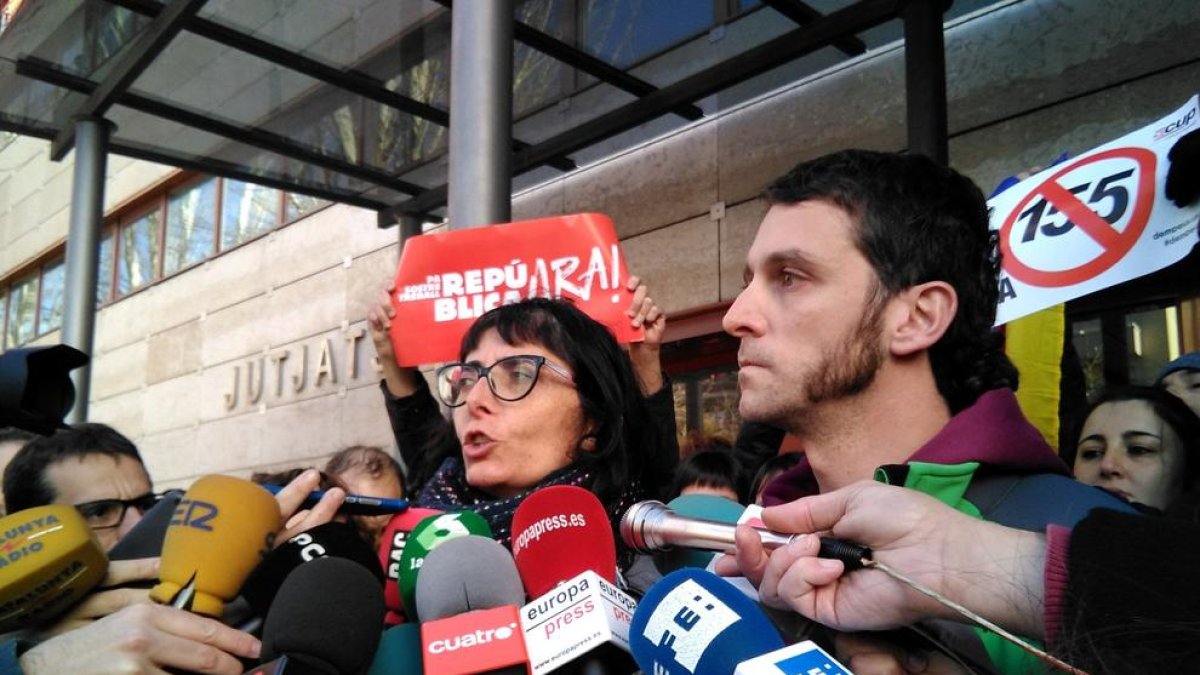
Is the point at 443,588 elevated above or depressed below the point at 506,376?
below

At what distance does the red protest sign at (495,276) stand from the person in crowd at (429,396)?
40mm

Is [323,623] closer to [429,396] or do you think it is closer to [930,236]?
[930,236]

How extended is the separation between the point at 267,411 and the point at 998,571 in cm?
893

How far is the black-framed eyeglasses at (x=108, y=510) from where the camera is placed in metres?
2.25

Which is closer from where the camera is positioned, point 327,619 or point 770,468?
point 327,619

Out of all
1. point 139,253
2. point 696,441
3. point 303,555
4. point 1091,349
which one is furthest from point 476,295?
point 139,253

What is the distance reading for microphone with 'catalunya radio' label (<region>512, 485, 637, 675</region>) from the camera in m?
1.18

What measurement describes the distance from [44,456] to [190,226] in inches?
373

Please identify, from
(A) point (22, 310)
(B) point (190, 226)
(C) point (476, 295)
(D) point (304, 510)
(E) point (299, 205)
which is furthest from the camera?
(A) point (22, 310)

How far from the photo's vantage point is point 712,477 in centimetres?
341

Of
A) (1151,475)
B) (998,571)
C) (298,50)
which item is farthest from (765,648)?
(298,50)

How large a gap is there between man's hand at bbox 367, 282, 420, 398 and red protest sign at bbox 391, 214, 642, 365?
0.02m

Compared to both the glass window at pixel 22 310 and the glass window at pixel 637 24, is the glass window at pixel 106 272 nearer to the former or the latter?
the glass window at pixel 22 310


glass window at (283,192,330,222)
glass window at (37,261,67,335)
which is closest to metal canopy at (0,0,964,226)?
glass window at (283,192,330,222)
